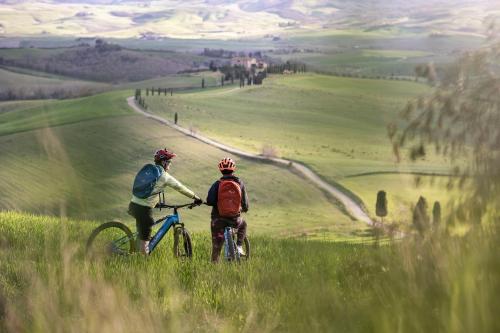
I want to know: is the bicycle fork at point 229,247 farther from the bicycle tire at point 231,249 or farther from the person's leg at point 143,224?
the person's leg at point 143,224

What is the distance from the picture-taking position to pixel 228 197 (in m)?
9.62

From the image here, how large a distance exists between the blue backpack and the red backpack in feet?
2.96

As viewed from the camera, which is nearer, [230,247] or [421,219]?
[421,219]

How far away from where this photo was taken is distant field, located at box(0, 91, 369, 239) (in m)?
94.9

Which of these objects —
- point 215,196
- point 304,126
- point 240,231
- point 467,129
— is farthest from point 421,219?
point 304,126

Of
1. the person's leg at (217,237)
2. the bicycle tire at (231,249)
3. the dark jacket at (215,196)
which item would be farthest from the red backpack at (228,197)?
the bicycle tire at (231,249)

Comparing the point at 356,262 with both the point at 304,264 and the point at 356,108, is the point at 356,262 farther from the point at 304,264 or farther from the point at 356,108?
the point at 356,108

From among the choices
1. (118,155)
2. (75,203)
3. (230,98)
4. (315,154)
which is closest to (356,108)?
(230,98)

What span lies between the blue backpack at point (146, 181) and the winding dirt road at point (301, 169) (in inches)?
2891

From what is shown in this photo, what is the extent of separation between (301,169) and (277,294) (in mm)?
113777

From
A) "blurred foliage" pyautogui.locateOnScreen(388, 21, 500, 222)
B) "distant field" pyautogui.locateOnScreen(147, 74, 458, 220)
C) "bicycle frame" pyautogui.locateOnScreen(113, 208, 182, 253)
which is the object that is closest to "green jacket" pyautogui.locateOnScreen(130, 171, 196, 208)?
"bicycle frame" pyautogui.locateOnScreen(113, 208, 182, 253)

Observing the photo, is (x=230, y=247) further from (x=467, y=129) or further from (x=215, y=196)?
(x=467, y=129)

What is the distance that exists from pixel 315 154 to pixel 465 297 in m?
136

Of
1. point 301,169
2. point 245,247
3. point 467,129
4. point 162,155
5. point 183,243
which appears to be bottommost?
point 301,169
